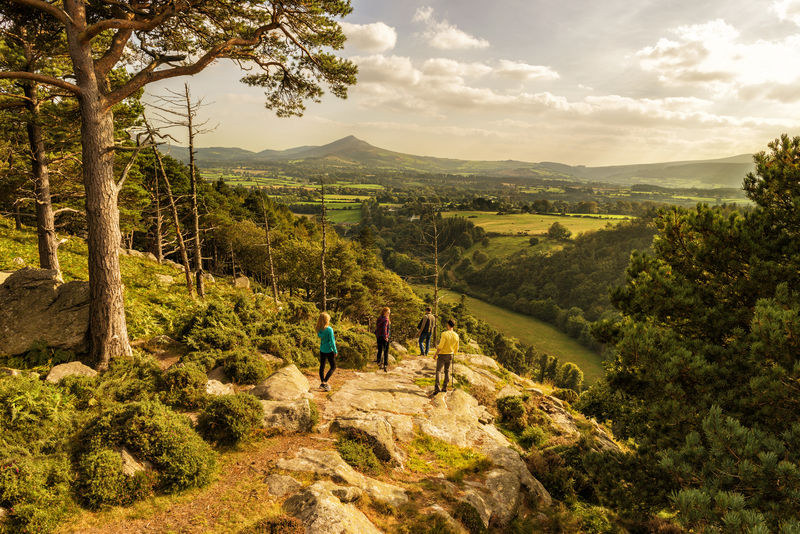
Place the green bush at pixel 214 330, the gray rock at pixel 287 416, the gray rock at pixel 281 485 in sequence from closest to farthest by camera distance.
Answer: the gray rock at pixel 281 485 → the gray rock at pixel 287 416 → the green bush at pixel 214 330

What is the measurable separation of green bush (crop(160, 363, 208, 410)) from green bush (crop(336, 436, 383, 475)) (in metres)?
3.49

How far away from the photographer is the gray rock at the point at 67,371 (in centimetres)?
758

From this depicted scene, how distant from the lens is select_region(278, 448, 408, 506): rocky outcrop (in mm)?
6535

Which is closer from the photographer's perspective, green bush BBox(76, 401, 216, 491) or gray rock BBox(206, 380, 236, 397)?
green bush BBox(76, 401, 216, 491)

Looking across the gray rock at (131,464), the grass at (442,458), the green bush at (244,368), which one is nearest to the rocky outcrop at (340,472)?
the grass at (442,458)

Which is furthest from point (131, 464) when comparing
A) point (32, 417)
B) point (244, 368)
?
point (244, 368)

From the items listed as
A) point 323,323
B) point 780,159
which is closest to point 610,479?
point 323,323

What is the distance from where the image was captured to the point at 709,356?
7750 mm

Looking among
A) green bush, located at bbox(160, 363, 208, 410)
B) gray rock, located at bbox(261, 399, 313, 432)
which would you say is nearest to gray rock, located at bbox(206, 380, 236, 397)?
green bush, located at bbox(160, 363, 208, 410)

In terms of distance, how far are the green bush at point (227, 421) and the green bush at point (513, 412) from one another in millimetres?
9365

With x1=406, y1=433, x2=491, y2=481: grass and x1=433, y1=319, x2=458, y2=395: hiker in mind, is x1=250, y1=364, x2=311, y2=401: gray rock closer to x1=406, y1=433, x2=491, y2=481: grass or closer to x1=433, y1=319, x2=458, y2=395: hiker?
x1=406, y1=433, x2=491, y2=481: grass

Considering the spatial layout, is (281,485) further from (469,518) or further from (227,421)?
(469,518)

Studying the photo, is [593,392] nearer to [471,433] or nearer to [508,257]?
[471,433]

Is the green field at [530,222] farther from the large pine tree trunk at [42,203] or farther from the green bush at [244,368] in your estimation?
the green bush at [244,368]
